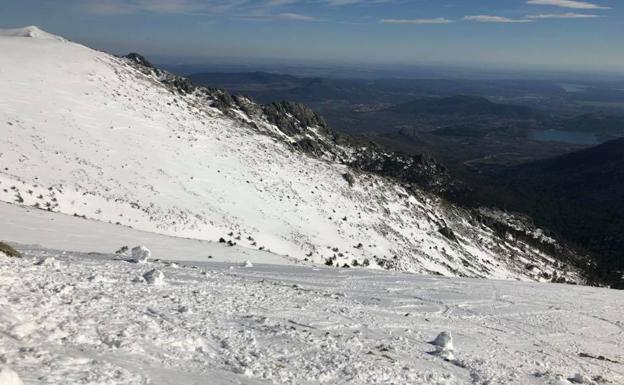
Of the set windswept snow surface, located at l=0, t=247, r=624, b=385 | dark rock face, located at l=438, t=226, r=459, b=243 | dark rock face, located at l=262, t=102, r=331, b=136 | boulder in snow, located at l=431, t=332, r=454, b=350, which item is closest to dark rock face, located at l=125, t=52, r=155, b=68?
dark rock face, located at l=262, t=102, r=331, b=136

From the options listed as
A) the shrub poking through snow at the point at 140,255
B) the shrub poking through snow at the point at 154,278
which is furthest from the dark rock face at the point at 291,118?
the shrub poking through snow at the point at 154,278

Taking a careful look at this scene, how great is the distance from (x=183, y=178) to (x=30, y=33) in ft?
138

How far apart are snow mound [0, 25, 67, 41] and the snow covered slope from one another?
0.38 metres

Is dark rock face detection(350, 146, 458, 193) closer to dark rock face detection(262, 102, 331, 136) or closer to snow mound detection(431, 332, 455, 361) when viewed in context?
dark rock face detection(262, 102, 331, 136)

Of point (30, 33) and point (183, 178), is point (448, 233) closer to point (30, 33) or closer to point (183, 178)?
point (183, 178)

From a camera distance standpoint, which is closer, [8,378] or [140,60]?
[8,378]

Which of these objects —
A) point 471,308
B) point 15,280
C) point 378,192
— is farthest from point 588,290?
point 378,192

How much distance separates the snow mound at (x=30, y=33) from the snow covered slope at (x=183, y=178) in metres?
0.38

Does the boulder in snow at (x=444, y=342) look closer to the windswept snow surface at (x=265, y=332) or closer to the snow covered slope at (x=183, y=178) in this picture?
the windswept snow surface at (x=265, y=332)

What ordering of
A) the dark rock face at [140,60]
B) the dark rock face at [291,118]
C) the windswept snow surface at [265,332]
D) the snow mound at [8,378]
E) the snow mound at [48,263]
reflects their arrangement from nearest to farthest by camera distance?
the snow mound at [8,378], the windswept snow surface at [265,332], the snow mound at [48,263], the dark rock face at [140,60], the dark rock face at [291,118]

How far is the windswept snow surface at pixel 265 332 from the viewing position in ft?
28.3

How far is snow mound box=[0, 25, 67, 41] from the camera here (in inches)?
2623

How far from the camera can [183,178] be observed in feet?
144

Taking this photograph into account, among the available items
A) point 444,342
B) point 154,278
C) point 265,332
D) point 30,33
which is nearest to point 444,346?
point 444,342
